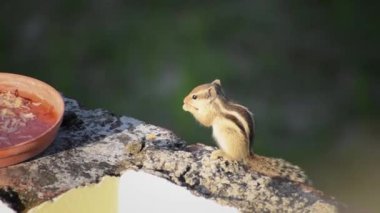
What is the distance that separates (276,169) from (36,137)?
62cm

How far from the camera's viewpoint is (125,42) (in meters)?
4.68

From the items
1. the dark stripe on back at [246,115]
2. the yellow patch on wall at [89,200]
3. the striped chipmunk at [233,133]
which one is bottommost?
the yellow patch on wall at [89,200]

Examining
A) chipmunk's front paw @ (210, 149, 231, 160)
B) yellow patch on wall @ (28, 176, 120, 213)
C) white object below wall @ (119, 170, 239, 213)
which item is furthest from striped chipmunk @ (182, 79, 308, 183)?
yellow patch on wall @ (28, 176, 120, 213)

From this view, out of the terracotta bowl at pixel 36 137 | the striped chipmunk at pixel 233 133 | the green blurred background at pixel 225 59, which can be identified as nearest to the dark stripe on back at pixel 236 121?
the striped chipmunk at pixel 233 133

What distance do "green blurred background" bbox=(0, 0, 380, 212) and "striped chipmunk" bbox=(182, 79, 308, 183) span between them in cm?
184

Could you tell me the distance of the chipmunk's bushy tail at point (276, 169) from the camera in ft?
7.49

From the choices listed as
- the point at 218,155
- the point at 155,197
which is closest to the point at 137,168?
the point at 155,197

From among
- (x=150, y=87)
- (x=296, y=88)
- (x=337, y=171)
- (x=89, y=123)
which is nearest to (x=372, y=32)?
(x=296, y=88)

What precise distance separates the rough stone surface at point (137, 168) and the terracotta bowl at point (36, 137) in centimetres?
3

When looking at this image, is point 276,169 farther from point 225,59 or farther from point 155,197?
point 225,59

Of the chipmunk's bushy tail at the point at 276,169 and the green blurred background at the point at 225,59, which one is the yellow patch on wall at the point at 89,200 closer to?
the chipmunk's bushy tail at the point at 276,169

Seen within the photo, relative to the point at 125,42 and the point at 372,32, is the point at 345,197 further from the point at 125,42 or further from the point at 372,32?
the point at 125,42

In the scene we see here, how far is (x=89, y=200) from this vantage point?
7.39ft

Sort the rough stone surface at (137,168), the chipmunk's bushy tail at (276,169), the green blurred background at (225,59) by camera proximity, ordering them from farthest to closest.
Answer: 1. the green blurred background at (225,59)
2. the chipmunk's bushy tail at (276,169)
3. the rough stone surface at (137,168)
